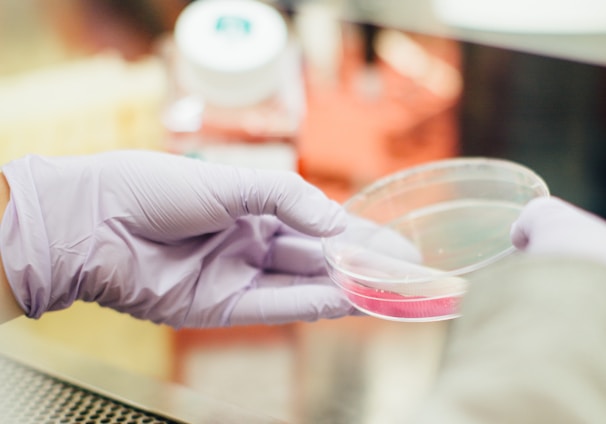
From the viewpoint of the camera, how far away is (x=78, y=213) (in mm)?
908

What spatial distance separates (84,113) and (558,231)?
3.73 ft

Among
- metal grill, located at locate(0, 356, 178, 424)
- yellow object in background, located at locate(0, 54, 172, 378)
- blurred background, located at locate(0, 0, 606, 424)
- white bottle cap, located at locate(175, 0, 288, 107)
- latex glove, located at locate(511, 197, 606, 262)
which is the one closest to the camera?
latex glove, located at locate(511, 197, 606, 262)

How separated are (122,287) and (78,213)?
0.11 meters

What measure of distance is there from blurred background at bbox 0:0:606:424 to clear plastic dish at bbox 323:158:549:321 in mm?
219

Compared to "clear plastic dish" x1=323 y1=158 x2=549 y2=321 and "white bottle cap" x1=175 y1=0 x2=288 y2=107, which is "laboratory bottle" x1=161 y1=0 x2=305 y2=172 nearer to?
"white bottle cap" x1=175 y1=0 x2=288 y2=107

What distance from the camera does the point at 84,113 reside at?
5.10ft

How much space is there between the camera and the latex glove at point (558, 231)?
0.68 metres

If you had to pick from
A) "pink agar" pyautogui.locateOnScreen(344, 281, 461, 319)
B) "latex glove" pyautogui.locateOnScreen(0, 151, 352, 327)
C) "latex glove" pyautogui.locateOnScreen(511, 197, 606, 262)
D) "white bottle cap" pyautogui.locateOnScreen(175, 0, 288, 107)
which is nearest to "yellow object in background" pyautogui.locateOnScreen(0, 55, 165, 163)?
"white bottle cap" pyautogui.locateOnScreen(175, 0, 288, 107)

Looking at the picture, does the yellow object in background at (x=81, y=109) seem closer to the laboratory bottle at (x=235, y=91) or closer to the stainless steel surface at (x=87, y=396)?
the laboratory bottle at (x=235, y=91)

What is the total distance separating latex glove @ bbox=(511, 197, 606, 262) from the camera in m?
0.68

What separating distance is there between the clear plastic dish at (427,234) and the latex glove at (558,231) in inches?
2.4

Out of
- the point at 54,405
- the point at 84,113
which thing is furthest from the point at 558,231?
the point at 84,113

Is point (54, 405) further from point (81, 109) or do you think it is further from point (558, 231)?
point (81, 109)

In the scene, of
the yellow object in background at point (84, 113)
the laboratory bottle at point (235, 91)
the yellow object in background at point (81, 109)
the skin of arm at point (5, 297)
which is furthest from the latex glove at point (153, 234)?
the yellow object in background at point (81, 109)
